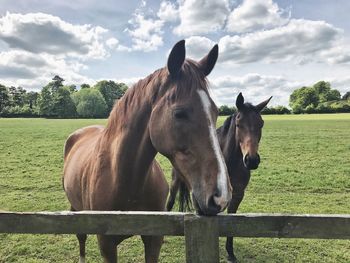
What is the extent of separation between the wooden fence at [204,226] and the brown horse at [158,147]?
16cm

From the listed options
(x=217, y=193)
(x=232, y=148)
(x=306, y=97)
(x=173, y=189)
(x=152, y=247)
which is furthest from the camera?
(x=306, y=97)

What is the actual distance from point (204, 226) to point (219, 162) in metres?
0.37

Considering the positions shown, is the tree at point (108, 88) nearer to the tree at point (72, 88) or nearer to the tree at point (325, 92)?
the tree at point (72, 88)

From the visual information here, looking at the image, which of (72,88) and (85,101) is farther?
(72,88)

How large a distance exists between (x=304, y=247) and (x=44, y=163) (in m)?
10.8

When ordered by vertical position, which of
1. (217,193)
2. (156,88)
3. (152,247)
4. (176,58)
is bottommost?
(152,247)

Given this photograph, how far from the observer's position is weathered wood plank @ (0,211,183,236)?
1.89 meters

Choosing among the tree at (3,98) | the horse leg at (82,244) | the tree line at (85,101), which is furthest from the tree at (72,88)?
the horse leg at (82,244)

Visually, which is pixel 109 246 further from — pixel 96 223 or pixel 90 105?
pixel 90 105

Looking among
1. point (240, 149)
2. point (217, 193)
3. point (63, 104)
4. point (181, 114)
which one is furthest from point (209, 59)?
point (63, 104)

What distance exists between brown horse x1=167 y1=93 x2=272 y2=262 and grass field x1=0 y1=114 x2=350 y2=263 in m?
0.84

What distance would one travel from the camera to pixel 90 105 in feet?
250

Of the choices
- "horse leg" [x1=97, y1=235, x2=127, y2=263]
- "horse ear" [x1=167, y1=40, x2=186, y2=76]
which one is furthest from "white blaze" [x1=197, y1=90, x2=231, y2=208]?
"horse leg" [x1=97, y1=235, x2=127, y2=263]

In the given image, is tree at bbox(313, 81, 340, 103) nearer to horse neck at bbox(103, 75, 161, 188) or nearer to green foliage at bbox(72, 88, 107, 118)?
green foliage at bbox(72, 88, 107, 118)
